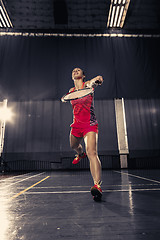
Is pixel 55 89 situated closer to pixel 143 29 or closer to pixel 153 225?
pixel 143 29

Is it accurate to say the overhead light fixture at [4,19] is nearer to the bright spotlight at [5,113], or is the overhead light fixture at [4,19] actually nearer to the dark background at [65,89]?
the dark background at [65,89]

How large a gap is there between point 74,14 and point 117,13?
1916 millimetres

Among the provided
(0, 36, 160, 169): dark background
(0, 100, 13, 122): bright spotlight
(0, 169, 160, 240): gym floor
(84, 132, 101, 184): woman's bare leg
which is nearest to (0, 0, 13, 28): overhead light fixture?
(0, 36, 160, 169): dark background

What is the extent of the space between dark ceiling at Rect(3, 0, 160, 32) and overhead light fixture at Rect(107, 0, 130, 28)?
214 mm

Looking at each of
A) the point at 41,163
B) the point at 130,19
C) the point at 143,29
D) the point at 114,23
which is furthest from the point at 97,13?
the point at 41,163

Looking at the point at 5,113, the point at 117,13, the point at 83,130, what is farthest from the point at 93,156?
the point at 117,13

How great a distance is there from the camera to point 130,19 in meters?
7.79

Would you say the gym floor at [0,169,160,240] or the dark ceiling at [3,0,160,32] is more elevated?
the dark ceiling at [3,0,160,32]

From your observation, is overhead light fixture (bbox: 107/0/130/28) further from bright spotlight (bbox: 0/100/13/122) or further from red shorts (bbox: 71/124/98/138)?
red shorts (bbox: 71/124/98/138)

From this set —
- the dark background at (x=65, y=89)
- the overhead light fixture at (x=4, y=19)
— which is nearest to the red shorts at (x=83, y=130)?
the dark background at (x=65, y=89)

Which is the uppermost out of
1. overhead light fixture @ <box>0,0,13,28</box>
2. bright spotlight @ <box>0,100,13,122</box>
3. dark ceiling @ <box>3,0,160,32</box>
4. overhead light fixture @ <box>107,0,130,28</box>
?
dark ceiling @ <box>3,0,160,32</box>

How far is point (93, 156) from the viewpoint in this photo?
1448 mm

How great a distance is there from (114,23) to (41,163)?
24.9 ft

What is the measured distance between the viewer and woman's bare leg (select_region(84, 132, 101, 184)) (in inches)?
54.3
